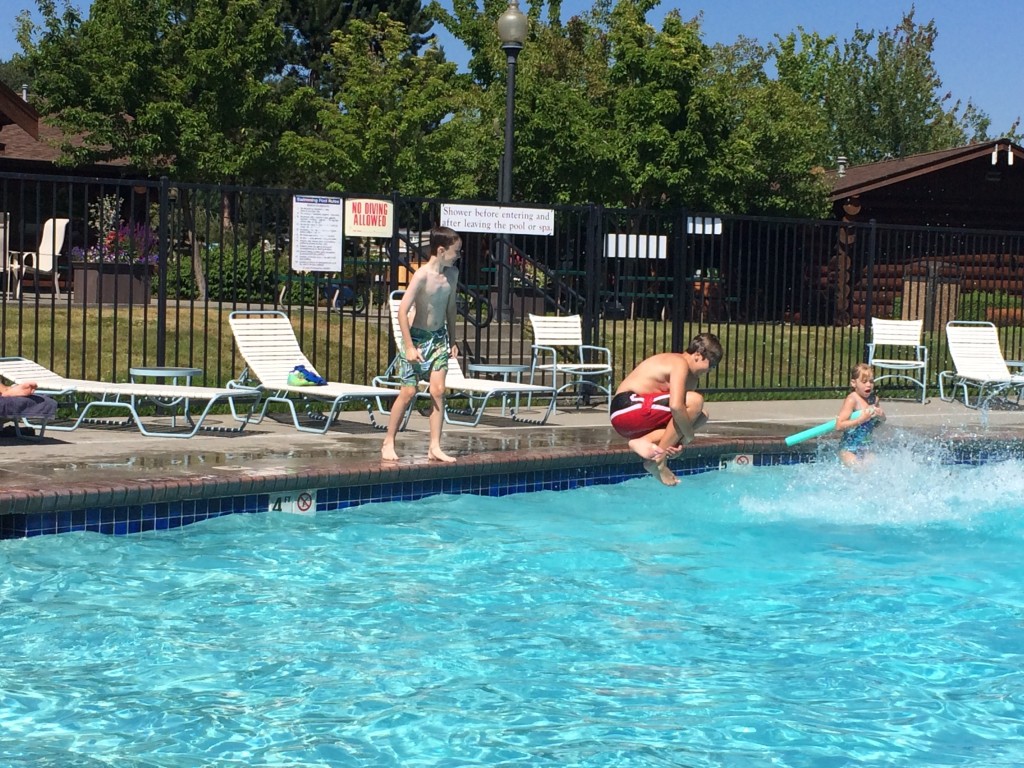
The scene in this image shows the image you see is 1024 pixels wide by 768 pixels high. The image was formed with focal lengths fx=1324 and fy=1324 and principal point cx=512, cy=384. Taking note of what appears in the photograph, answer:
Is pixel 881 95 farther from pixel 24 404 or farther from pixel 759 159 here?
pixel 24 404

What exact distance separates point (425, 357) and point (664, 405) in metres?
1.86

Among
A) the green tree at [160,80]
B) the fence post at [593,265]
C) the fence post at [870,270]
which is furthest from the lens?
the green tree at [160,80]

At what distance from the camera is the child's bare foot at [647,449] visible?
849 cm

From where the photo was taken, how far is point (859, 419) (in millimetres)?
10336

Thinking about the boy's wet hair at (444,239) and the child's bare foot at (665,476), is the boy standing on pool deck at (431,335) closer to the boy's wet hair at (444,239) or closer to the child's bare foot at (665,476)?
the boy's wet hair at (444,239)

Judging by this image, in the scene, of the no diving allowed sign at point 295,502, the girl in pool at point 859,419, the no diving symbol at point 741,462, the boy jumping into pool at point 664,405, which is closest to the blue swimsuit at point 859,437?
the girl in pool at point 859,419

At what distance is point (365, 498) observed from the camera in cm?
888

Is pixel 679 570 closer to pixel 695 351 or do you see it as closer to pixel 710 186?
pixel 695 351

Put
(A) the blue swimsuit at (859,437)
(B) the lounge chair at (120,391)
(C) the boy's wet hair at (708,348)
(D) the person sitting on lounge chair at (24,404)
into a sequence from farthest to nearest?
(A) the blue swimsuit at (859,437)
(B) the lounge chair at (120,391)
(D) the person sitting on lounge chair at (24,404)
(C) the boy's wet hair at (708,348)

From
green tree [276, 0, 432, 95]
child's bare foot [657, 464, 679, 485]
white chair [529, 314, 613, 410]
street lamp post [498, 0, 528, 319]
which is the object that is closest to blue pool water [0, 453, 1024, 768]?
child's bare foot [657, 464, 679, 485]

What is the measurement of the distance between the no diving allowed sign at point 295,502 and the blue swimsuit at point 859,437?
4.42 metres

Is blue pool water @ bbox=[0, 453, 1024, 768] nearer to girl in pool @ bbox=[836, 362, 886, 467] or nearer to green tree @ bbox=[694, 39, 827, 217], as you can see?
girl in pool @ bbox=[836, 362, 886, 467]

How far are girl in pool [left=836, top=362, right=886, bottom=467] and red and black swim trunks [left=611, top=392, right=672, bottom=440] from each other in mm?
2191

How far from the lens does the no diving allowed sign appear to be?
8469 millimetres
